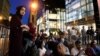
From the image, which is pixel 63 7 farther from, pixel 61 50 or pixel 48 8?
pixel 61 50

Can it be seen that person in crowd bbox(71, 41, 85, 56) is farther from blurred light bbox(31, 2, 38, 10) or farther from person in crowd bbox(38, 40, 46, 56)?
blurred light bbox(31, 2, 38, 10)

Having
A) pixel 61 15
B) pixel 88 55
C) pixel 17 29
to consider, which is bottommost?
pixel 88 55

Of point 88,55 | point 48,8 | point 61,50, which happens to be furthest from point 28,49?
point 48,8

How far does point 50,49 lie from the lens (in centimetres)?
587

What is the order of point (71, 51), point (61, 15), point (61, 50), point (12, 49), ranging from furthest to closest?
point (61, 15)
point (71, 51)
point (61, 50)
point (12, 49)

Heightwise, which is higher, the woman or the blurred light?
the blurred light

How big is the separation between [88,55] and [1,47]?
3.26 metres

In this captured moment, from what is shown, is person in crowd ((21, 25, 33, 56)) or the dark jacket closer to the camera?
the dark jacket

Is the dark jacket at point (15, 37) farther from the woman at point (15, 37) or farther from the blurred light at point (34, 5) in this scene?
the blurred light at point (34, 5)

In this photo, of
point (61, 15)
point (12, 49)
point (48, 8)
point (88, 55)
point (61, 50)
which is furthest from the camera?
point (48, 8)

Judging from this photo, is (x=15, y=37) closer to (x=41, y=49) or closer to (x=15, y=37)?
(x=15, y=37)

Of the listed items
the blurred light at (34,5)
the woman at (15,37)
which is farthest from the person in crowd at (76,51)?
the woman at (15,37)

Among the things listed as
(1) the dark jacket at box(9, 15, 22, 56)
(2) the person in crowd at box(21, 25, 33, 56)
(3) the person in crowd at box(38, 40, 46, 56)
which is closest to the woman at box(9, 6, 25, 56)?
(1) the dark jacket at box(9, 15, 22, 56)

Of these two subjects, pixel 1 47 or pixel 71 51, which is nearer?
pixel 1 47
